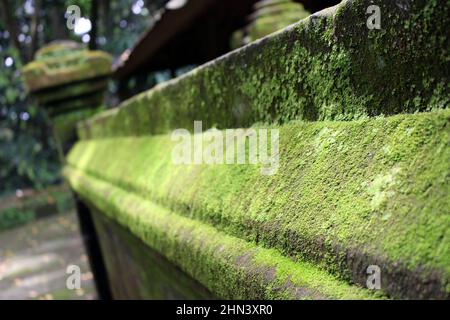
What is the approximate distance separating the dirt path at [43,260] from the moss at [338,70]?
403 cm

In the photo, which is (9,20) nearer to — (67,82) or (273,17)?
(67,82)

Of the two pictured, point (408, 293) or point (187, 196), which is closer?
point (408, 293)

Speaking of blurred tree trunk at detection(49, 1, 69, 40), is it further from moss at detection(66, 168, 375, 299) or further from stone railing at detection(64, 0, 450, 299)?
stone railing at detection(64, 0, 450, 299)

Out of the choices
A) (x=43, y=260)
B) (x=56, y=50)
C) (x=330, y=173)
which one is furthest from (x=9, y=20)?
(x=330, y=173)

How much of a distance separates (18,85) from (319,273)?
1159 cm

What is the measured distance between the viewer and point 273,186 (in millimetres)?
947

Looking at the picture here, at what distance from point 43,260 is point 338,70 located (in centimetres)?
667

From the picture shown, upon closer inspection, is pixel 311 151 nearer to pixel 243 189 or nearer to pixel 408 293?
pixel 243 189

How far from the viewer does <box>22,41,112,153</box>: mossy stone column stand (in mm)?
4625

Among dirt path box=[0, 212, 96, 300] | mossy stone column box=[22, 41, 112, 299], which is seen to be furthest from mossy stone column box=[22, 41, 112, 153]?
dirt path box=[0, 212, 96, 300]

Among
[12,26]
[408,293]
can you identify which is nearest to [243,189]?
[408,293]

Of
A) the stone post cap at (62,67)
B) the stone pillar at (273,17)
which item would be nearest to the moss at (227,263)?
the stone pillar at (273,17)

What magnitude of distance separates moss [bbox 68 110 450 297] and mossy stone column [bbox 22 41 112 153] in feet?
12.7
